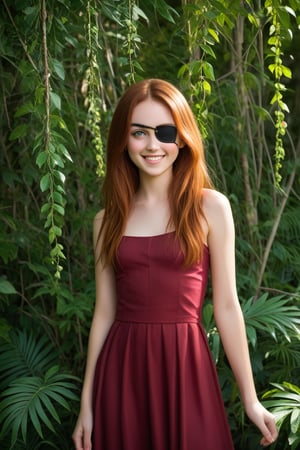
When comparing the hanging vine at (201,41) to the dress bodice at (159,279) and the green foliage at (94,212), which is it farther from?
the dress bodice at (159,279)

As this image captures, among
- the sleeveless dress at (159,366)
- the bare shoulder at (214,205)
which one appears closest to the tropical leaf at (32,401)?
the sleeveless dress at (159,366)

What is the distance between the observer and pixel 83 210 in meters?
3.06

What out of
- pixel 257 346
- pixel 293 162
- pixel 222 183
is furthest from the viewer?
pixel 293 162

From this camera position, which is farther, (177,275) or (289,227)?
(289,227)

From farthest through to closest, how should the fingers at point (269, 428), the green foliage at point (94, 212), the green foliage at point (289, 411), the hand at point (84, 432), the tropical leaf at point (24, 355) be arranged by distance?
1. the tropical leaf at point (24, 355)
2. the green foliage at point (94, 212)
3. the green foliage at point (289, 411)
4. the hand at point (84, 432)
5. the fingers at point (269, 428)

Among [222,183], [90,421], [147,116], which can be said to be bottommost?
[90,421]

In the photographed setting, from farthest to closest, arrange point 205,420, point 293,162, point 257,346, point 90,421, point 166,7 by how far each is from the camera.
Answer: point 293,162 → point 257,346 → point 166,7 → point 90,421 → point 205,420

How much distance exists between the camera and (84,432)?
2.03 meters

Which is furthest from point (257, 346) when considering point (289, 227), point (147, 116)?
point (147, 116)

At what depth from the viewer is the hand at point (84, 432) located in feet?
6.63

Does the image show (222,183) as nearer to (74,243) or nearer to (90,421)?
(74,243)

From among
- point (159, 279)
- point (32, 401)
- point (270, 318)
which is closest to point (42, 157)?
point (159, 279)

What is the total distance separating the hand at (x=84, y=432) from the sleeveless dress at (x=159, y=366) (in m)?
0.03

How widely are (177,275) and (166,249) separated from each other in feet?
0.26
